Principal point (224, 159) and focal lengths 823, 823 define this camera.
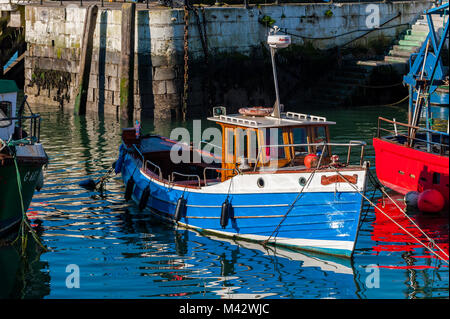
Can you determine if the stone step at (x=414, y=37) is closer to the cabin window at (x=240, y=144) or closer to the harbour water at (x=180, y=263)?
the harbour water at (x=180, y=263)

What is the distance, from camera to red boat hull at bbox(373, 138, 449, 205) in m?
18.8

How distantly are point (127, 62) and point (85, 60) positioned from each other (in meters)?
2.56

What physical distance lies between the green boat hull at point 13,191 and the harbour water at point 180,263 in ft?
1.91

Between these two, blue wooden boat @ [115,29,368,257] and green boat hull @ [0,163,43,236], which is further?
green boat hull @ [0,163,43,236]

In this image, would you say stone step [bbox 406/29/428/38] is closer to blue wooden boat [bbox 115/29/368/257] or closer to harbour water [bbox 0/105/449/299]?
harbour water [bbox 0/105/449/299]

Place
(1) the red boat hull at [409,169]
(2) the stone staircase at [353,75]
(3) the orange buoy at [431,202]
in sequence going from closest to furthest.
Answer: (3) the orange buoy at [431,202] → (1) the red boat hull at [409,169] → (2) the stone staircase at [353,75]

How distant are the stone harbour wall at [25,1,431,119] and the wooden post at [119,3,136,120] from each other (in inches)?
9.0

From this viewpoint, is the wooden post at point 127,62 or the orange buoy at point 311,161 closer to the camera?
the orange buoy at point 311,161

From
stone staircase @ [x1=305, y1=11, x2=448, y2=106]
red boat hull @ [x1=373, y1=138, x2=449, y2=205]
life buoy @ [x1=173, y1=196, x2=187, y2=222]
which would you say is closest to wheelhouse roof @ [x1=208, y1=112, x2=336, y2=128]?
life buoy @ [x1=173, y1=196, x2=187, y2=222]

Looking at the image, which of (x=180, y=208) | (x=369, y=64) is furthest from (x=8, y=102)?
(x=369, y=64)

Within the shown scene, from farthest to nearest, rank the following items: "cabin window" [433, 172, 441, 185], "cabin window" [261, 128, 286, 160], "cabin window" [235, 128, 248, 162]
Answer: "cabin window" [433, 172, 441, 185]
"cabin window" [235, 128, 248, 162]
"cabin window" [261, 128, 286, 160]

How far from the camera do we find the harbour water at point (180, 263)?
1352 cm

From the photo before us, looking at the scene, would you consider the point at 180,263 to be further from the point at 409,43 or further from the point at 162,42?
the point at 409,43

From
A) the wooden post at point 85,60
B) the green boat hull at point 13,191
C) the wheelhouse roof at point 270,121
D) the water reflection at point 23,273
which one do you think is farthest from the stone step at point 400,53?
the water reflection at point 23,273
